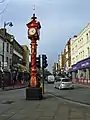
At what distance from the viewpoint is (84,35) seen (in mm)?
71562

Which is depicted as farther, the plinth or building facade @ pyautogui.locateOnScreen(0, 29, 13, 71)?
building facade @ pyautogui.locateOnScreen(0, 29, 13, 71)

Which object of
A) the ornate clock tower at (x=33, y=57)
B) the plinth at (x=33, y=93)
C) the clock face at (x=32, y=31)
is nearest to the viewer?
the plinth at (x=33, y=93)

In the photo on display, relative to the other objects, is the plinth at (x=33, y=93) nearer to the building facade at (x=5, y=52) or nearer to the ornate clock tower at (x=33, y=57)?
the ornate clock tower at (x=33, y=57)

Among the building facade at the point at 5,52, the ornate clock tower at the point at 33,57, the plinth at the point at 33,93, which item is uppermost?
the building facade at the point at 5,52

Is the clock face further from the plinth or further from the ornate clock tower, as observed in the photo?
the plinth

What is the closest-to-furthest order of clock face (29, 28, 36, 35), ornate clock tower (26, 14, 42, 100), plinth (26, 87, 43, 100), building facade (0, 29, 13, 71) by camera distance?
1. plinth (26, 87, 43, 100)
2. ornate clock tower (26, 14, 42, 100)
3. clock face (29, 28, 36, 35)
4. building facade (0, 29, 13, 71)

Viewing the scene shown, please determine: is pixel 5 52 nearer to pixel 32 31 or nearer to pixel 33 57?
pixel 32 31

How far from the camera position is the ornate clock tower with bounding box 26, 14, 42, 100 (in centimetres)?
2436

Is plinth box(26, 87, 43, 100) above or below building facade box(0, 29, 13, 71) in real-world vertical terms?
below

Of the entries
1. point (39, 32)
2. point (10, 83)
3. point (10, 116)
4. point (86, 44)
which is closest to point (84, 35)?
point (86, 44)

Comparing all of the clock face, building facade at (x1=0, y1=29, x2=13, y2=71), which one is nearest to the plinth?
the clock face

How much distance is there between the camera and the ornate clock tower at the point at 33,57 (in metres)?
24.4

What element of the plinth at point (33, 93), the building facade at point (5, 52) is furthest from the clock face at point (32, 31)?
the building facade at point (5, 52)

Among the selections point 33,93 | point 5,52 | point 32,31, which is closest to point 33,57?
point 32,31
